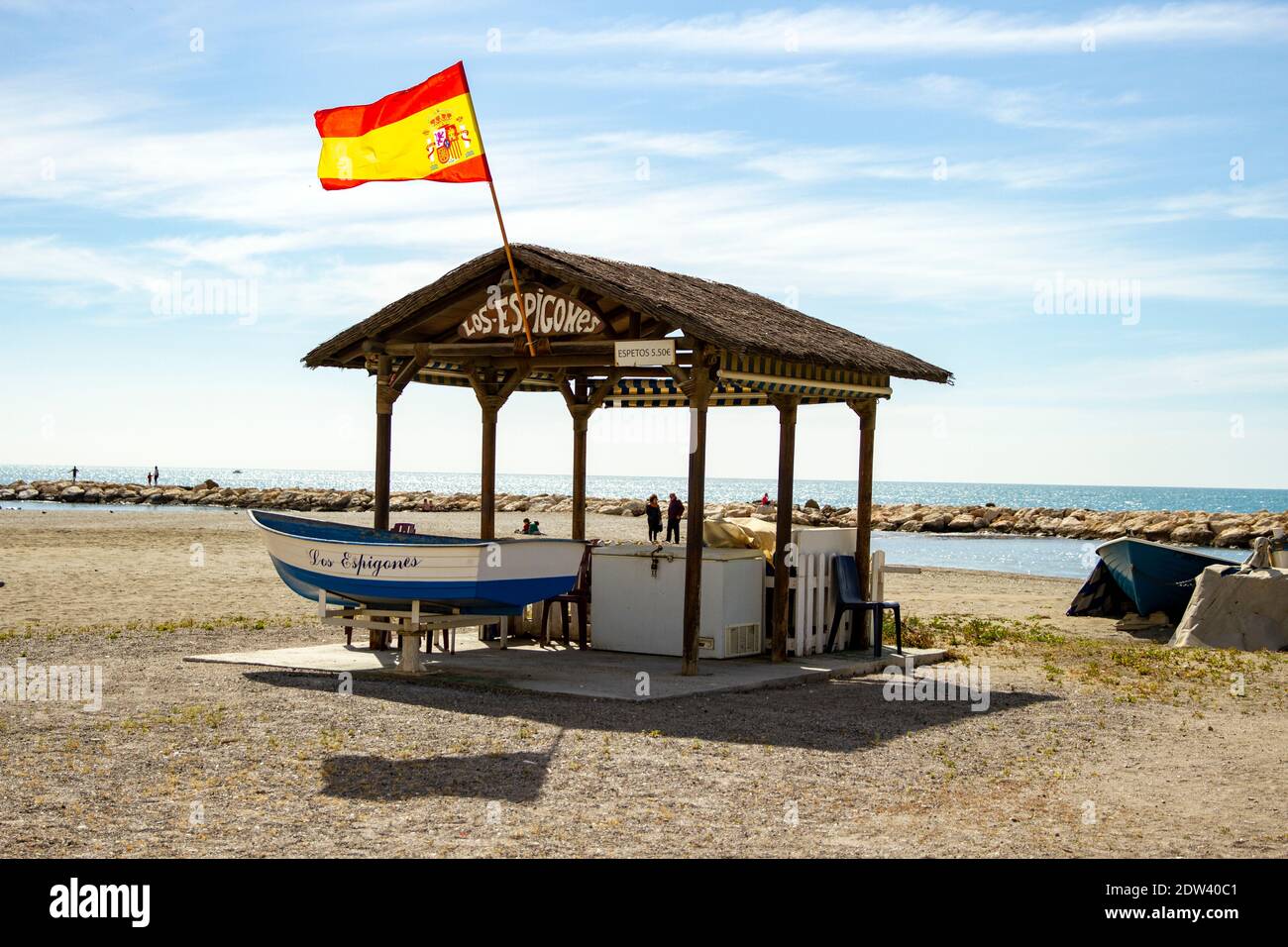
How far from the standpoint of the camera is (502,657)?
47.7 feet

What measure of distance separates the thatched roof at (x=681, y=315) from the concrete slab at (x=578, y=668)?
3.28 meters

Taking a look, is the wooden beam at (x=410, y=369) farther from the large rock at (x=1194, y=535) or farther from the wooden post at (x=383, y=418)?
the large rock at (x=1194, y=535)

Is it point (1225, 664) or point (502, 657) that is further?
point (1225, 664)

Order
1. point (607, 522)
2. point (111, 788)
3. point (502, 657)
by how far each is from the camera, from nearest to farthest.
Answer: point (111, 788) < point (502, 657) < point (607, 522)

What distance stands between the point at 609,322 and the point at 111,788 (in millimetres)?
7555

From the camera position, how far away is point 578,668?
13789 mm

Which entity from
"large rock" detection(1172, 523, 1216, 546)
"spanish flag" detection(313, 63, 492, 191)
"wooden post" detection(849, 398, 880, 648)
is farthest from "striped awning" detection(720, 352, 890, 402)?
"large rock" detection(1172, 523, 1216, 546)

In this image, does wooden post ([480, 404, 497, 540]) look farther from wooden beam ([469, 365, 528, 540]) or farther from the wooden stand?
the wooden stand

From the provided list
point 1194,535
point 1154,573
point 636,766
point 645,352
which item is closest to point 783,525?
point 645,352

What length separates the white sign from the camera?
42.9ft

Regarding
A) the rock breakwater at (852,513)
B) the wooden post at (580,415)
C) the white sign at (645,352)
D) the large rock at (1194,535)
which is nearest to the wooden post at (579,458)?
the wooden post at (580,415)
